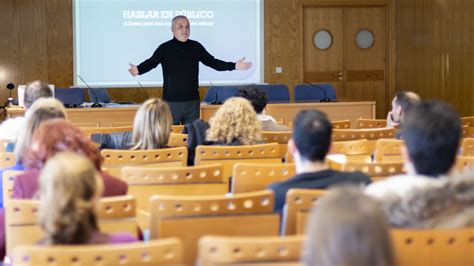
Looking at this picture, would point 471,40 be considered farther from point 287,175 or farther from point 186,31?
point 287,175

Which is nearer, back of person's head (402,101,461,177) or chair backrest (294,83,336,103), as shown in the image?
back of person's head (402,101,461,177)

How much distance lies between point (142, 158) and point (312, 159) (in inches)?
65.9

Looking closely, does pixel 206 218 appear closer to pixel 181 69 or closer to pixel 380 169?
pixel 380 169

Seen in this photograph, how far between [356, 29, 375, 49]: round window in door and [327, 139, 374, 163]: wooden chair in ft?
28.4

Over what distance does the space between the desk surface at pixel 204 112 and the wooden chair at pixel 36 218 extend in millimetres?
5687

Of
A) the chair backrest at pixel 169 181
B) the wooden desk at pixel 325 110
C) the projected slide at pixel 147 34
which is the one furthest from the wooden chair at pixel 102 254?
the projected slide at pixel 147 34

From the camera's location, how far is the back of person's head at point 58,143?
366 centimetres

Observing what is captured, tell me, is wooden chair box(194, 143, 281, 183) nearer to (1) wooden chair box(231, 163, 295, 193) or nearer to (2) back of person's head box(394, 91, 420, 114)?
(1) wooden chair box(231, 163, 295, 193)

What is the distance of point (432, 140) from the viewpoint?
8.86 feet

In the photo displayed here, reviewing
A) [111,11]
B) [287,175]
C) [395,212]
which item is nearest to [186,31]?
[111,11]

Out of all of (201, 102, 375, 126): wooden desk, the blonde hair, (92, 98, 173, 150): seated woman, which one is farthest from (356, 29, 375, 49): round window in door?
(92, 98, 173, 150): seated woman

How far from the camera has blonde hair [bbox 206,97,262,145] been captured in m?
5.50

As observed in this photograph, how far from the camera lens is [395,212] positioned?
2562 mm

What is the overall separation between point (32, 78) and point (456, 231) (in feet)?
36.8
